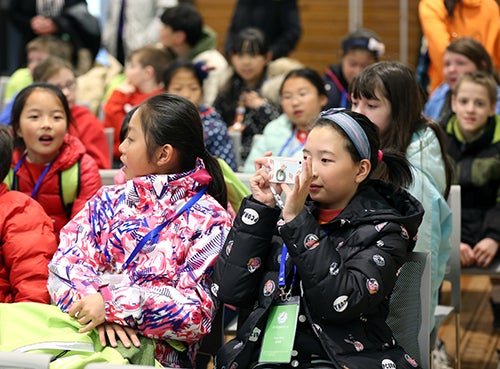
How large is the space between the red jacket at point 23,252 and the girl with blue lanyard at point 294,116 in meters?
1.81

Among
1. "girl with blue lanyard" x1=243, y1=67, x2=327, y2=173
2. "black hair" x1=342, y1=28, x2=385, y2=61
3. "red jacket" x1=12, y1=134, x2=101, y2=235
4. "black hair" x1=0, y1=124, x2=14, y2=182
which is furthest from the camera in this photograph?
"black hair" x1=342, y1=28, x2=385, y2=61

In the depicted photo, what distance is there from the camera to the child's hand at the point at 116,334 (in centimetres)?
282

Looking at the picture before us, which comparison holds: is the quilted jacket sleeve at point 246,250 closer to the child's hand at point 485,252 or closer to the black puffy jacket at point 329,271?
the black puffy jacket at point 329,271

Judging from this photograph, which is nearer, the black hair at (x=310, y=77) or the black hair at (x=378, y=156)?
the black hair at (x=378, y=156)

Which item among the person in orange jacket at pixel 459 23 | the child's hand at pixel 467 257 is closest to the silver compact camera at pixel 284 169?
the child's hand at pixel 467 257

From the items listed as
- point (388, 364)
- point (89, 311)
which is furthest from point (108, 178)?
point (388, 364)

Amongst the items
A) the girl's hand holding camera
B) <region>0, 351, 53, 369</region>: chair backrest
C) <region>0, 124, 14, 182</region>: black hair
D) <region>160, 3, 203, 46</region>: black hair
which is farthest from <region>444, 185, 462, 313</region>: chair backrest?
<region>160, 3, 203, 46</region>: black hair

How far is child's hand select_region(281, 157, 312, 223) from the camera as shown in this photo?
2.67 m

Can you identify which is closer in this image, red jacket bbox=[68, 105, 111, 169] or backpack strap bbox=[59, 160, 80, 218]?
backpack strap bbox=[59, 160, 80, 218]

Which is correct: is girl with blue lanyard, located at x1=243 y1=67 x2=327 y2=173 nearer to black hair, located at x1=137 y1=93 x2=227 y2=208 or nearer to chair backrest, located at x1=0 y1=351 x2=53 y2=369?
black hair, located at x1=137 y1=93 x2=227 y2=208

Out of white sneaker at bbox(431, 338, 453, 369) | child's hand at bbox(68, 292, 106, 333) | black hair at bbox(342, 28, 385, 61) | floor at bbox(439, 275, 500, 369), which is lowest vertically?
floor at bbox(439, 275, 500, 369)

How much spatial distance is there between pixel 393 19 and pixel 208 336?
6210 millimetres

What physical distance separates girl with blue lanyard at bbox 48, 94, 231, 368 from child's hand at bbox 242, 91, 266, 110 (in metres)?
2.81

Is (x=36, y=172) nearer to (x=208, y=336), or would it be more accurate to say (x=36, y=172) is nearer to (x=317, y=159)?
(x=208, y=336)
